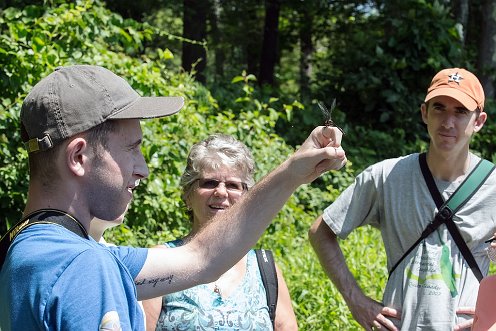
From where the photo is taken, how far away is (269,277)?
348cm

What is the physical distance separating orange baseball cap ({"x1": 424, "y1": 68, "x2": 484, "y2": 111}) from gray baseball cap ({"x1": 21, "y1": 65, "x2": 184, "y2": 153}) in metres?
2.03

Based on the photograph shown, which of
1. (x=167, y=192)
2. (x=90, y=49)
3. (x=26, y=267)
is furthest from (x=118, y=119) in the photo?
(x=90, y=49)

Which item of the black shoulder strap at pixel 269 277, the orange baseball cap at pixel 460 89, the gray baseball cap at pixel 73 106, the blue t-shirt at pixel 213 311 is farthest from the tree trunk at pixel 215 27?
the gray baseball cap at pixel 73 106

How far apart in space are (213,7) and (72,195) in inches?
506

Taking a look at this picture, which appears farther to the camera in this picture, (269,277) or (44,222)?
(269,277)

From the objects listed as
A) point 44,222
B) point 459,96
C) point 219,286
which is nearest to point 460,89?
point 459,96

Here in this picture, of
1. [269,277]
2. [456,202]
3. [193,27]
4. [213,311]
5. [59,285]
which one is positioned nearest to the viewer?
[59,285]

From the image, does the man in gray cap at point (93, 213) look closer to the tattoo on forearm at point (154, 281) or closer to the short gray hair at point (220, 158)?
the tattoo on forearm at point (154, 281)

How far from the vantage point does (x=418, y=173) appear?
3.72 meters

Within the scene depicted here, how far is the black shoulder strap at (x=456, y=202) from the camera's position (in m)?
3.56

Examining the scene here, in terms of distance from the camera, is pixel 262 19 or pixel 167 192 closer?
pixel 167 192

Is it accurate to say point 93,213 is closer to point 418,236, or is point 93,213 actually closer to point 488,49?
point 418,236

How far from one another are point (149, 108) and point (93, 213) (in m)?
0.31

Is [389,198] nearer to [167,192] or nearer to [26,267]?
Result: [26,267]
